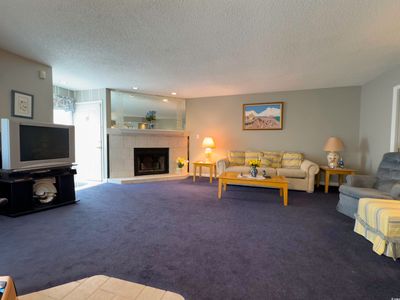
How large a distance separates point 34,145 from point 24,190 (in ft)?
2.16

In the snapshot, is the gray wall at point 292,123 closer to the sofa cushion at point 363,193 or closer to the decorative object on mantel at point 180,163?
the decorative object on mantel at point 180,163

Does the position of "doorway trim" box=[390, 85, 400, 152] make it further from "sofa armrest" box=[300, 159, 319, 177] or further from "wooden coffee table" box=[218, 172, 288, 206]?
"wooden coffee table" box=[218, 172, 288, 206]

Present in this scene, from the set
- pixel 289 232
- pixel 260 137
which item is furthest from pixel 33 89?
pixel 260 137

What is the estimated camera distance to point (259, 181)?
356cm

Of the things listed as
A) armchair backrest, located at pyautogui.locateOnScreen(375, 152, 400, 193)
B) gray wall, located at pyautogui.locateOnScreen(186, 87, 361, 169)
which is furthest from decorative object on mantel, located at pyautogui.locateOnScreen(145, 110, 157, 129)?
armchair backrest, located at pyautogui.locateOnScreen(375, 152, 400, 193)

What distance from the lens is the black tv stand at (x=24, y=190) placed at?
2824mm

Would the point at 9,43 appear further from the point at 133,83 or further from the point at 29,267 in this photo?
the point at 29,267

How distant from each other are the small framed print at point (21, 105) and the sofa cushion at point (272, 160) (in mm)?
4780

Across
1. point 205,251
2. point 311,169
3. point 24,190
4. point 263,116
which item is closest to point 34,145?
point 24,190

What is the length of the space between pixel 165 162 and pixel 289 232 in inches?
162

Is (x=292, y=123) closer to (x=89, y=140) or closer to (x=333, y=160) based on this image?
(x=333, y=160)

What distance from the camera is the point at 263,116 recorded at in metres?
5.43

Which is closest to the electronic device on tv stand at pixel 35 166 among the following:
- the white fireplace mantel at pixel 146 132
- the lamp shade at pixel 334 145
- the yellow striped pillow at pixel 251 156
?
the white fireplace mantel at pixel 146 132

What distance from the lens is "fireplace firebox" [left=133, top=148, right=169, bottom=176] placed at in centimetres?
558
